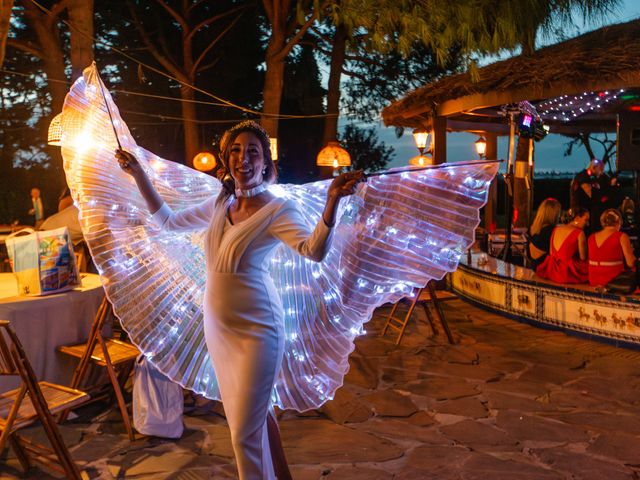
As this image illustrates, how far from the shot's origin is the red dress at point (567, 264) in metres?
8.16

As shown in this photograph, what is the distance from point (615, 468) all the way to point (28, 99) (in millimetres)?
18815

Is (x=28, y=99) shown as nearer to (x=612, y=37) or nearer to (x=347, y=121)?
(x=347, y=121)

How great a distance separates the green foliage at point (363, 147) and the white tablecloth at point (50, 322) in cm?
1770

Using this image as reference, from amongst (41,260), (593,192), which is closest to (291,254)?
(41,260)

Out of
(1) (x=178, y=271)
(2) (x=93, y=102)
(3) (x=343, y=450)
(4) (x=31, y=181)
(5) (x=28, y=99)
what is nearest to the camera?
(1) (x=178, y=271)

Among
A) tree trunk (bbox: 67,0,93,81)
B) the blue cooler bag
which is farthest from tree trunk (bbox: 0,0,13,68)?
the blue cooler bag

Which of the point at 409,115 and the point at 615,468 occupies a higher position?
the point at 409,115

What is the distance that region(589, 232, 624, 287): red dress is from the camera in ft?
25.3

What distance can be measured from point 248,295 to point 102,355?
251 centimetres

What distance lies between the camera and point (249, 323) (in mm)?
2805

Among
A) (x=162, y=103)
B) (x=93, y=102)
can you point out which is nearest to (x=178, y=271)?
(x=93, y=102)

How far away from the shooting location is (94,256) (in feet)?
12.4

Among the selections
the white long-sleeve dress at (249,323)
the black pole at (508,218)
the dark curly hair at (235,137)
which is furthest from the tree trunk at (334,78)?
the white long-sleeve dress at (249,323)

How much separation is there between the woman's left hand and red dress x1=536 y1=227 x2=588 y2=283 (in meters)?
6.33
